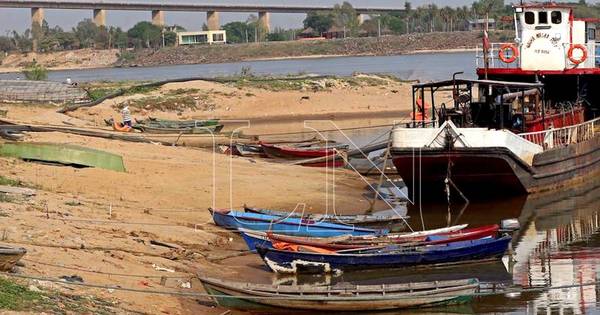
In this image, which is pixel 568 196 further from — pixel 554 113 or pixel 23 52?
pixel 23 52

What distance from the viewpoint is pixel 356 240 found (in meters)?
20.4

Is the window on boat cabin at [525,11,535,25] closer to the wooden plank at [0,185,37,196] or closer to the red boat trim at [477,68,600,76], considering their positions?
the red boat trim at [477,68,600,76]

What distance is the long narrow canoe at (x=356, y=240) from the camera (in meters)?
19.8

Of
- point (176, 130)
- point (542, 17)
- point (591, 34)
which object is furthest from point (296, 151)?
point (591, 34)

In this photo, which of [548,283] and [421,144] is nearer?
[548,283]

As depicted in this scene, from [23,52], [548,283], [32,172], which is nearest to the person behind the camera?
[548,283]

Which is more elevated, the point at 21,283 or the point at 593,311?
the point at 21,283

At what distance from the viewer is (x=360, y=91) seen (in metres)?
64.1

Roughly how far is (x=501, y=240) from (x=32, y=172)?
444 inches

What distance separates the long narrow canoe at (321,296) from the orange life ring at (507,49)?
55.2ft

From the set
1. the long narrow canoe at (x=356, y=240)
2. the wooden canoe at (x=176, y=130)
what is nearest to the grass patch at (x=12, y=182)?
the long narrow canoe at (x=356, y=240)

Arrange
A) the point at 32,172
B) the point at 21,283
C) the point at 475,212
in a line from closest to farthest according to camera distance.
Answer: the point at 21,283 < the point at 32,172 < the point at 475,212

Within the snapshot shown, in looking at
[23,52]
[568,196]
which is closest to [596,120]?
[568,196]

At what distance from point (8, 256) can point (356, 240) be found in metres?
7.17
